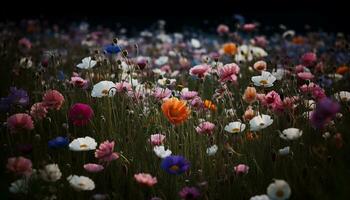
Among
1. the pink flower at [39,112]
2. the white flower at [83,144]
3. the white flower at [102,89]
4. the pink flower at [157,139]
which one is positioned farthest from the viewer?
the white flower at [102,89]

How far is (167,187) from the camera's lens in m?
2.72

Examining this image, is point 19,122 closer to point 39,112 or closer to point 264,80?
point 39,112

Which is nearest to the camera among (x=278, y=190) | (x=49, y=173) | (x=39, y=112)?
(x=278, y=190)

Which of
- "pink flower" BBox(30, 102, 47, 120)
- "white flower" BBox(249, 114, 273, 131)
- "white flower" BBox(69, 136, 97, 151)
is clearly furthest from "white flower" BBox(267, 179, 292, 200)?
"pink flower" BBox(30, 102, 47, 120)

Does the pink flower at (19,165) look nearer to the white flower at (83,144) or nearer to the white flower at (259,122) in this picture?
the white flower at (83,144)

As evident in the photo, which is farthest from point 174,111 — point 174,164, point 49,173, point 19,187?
point 19,187

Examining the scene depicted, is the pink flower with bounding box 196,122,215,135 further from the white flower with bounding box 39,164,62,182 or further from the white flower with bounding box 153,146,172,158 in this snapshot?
the white flower with bounding box 39,164,62,182

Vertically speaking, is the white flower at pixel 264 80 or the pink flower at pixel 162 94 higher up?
the white flower at pixel 264 80

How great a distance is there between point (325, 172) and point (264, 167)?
0.38m

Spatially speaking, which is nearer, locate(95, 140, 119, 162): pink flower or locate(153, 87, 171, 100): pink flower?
locate(95, 140, 119, 162): pink flower

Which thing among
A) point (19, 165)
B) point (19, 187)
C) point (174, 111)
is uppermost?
point (174, 111)

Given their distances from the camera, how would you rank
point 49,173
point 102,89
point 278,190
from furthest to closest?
point 102,89, point 49,173, point 278,190

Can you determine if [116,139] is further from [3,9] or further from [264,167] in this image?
[3,9]

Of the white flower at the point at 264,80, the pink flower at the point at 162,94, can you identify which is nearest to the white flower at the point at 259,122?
the white flower at the point at 264,80
